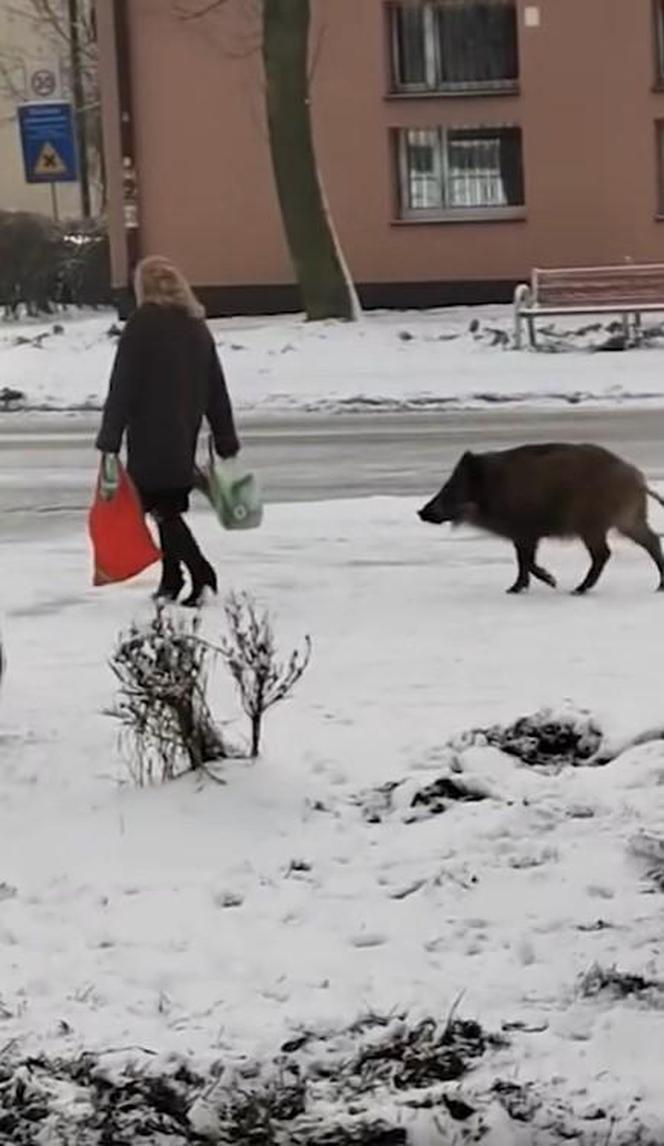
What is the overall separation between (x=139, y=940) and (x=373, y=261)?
25.1 meters

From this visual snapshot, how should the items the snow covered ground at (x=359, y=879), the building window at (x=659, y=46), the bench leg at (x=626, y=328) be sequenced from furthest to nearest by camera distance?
the building window at (x=659, y=46) < the bench leg at (x=626, y=328) < the snow covered ground at (x=359, y=879)

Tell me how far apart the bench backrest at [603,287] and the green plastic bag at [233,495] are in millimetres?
13737

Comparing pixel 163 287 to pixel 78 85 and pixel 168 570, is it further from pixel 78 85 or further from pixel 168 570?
pixel 78 85

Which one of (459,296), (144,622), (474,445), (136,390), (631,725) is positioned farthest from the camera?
(459,296)

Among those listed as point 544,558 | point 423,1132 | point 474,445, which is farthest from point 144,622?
point 474,445

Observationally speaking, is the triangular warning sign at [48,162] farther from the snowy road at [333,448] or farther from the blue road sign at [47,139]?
the snowy road at [333,448]

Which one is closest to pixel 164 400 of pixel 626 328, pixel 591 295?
pixel 626 328

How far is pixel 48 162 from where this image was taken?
2569cm

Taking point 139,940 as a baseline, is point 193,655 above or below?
above

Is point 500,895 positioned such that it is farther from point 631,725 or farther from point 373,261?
point 373,261

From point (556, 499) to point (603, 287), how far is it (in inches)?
576

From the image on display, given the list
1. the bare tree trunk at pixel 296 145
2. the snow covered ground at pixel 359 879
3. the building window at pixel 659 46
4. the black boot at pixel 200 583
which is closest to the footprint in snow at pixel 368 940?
the snow covered ground at pixel 359 879

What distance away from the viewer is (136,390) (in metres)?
10.5

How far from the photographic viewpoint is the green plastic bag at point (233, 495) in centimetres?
1086
